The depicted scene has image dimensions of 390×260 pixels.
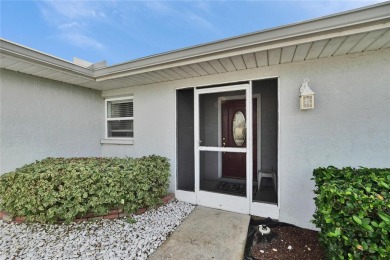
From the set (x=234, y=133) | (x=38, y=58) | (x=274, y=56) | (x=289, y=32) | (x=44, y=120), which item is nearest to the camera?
(x=289, y=32)

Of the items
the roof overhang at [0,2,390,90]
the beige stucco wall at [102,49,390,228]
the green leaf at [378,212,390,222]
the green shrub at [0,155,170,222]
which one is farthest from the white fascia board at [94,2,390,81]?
the green shrub at [0,155,170,222]

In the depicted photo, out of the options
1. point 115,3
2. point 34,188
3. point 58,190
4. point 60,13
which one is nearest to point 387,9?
point 58,190

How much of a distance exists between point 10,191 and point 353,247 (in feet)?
15.6

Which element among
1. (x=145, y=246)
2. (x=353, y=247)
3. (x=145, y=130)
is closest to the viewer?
(x=353, y=247)

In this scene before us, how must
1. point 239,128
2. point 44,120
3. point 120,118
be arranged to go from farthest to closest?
point 120,118
point 239,128
point 44,120

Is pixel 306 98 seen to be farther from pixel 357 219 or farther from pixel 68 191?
pixel 68 191

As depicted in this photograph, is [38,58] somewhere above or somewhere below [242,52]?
above

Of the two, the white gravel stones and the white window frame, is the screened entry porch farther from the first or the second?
the white window frame

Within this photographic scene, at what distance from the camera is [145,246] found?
2.53m

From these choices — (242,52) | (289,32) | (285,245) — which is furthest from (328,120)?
(285,245)

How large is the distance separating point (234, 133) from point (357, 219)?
339 centimetres

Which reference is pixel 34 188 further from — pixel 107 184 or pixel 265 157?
pixel 265 157

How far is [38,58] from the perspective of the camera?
10.6 ft

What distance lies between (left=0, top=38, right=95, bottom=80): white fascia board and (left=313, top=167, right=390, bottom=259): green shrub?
185 inches
